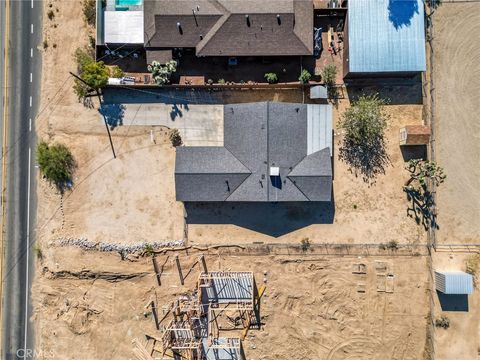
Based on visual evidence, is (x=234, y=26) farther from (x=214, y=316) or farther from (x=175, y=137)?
(x=214, y=316)

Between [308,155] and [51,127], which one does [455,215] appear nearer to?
[308,155]

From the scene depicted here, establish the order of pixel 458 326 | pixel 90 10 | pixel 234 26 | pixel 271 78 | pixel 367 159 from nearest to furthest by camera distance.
→ 1. pixel 234 26
2. pixel 271 78
3. pixel 458 326
4. pixel 367 159
5. pixel 90 10

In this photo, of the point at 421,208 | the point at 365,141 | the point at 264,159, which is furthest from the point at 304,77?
the point at 421,208

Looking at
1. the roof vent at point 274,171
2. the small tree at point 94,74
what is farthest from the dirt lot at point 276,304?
the small tree at point 94,74

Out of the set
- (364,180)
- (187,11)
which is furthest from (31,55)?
(364,180)

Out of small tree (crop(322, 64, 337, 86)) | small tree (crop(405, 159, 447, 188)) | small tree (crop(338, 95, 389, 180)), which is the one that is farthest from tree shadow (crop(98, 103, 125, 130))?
small tree (crop(405, 159, 447, 188))
